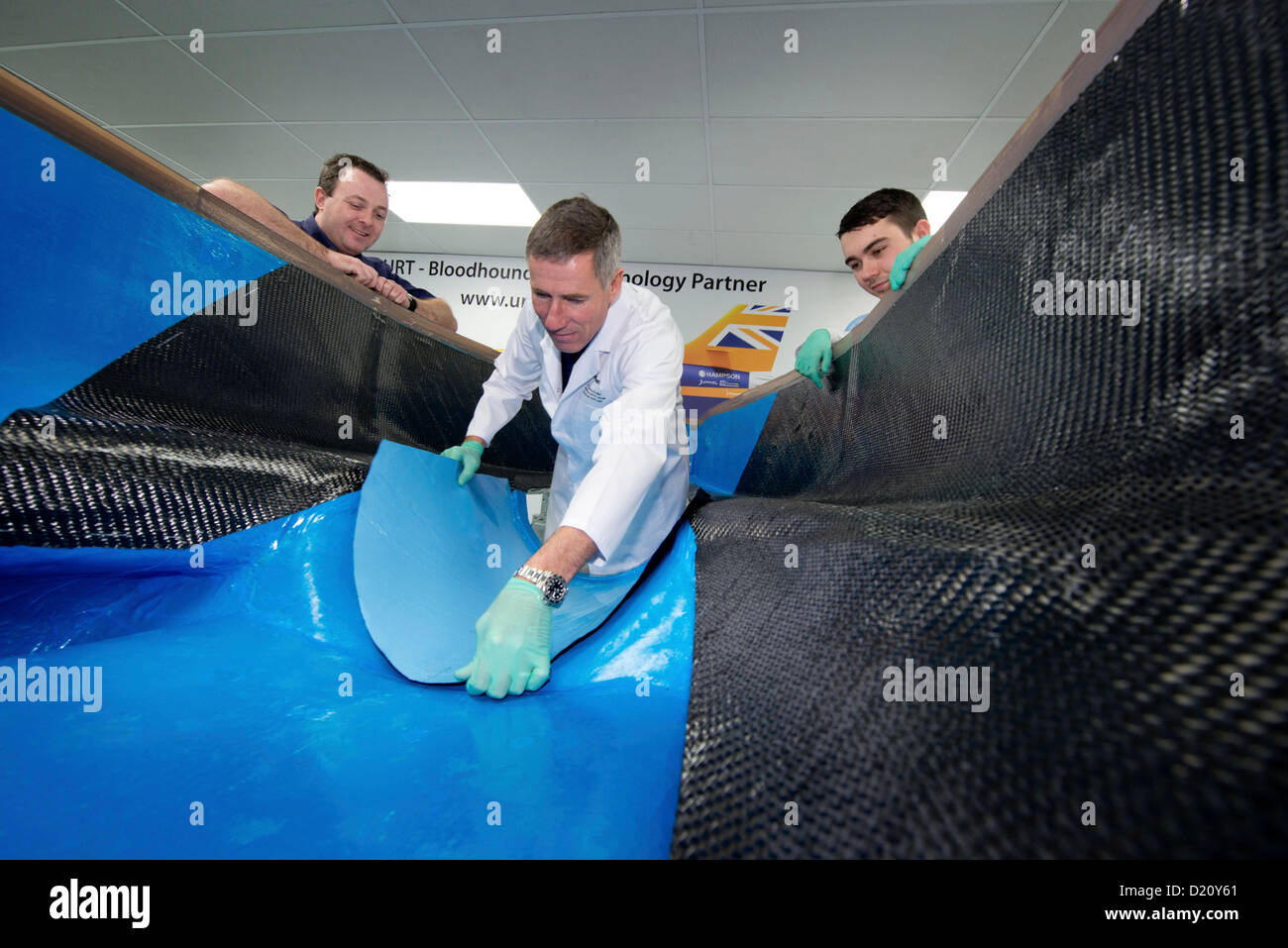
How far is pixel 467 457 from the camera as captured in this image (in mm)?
1742

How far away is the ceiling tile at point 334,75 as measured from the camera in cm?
311

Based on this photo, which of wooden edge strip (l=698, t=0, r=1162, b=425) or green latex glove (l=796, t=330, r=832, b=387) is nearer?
wooden edge strip (l=698, t=0, r=1162, b=425)

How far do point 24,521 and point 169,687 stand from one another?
1.40 ft

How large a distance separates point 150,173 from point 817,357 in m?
1.75

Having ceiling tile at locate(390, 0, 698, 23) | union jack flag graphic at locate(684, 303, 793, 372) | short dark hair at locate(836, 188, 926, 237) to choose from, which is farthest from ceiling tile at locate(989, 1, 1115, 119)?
union jack flag graphic at locate(684, 303, 793, 372)

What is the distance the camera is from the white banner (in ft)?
18.4

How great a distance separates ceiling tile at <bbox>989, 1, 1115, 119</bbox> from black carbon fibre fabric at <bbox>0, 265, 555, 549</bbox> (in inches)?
114

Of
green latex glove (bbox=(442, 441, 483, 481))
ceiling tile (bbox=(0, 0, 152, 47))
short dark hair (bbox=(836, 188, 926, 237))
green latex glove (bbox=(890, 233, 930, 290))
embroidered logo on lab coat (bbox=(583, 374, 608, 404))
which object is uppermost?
ceiling tile (bbox=(0, 0, 152, 47))

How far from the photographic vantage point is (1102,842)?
1.09 ft

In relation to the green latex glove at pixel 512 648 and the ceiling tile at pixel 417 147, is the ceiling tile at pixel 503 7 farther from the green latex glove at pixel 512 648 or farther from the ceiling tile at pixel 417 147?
the green latex glove at pixel 512 648

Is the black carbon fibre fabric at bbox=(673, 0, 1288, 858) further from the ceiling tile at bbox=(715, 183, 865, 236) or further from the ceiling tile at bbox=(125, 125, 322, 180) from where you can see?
the ceiling tile at bbox=(125, 125, 322, 180)

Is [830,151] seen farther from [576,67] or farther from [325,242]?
[325,242]

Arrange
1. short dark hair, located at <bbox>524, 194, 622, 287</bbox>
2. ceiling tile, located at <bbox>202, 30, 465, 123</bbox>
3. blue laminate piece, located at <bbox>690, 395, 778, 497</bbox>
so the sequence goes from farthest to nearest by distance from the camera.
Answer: ceiling tile, located at <bbox>202, 30, 465, 123</bbox> < blue laminate piece, located at <bbox>690, 395, 778, 497</bbox> < short dark hair, located at <bbox>524, 194, 622, 287</bbox>
